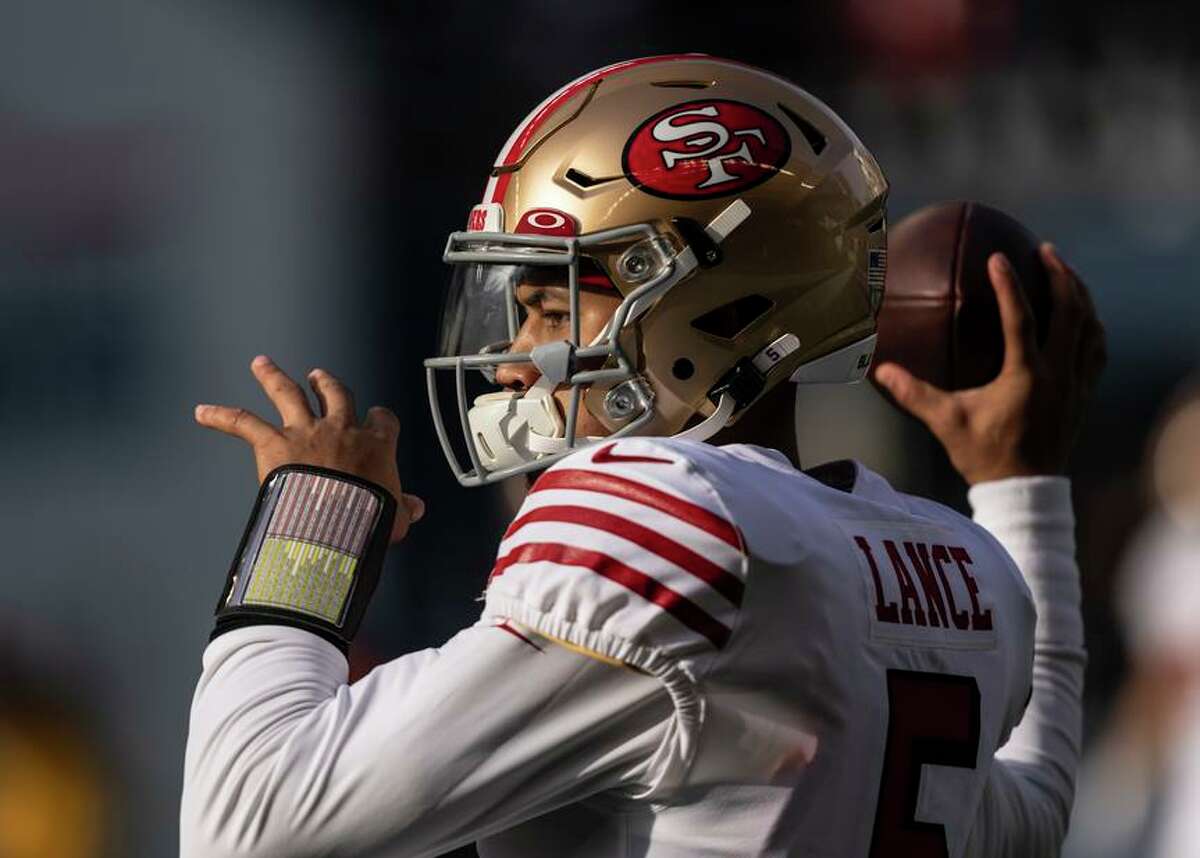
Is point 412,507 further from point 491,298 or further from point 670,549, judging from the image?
point 670,549

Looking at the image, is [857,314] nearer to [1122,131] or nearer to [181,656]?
[181,656]

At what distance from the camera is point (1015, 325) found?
229 centimetres

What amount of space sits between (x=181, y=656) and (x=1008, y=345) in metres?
3.99

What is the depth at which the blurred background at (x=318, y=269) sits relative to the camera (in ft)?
18.7

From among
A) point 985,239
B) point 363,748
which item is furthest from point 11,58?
point 363,748

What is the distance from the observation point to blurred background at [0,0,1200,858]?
5.71 m

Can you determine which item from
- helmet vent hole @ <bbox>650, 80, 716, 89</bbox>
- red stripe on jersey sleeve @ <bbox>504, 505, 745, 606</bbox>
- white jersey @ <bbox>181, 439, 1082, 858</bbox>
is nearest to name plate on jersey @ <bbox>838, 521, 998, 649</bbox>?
white jersey @ <bbox>181, 439, 1082, 858</bbox>

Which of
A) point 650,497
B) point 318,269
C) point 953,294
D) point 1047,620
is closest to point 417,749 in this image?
point 650,497

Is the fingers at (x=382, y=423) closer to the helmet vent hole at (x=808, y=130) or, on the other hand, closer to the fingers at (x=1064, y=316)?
the helmet vent hole at (x=808, y=130)

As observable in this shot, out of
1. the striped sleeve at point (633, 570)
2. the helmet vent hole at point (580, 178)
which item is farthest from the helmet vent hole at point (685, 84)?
the striped sleeve at point (633, 570)

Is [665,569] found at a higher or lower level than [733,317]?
lower

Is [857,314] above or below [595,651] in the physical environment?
above

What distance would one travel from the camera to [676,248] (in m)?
1.91

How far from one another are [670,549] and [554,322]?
0.48m
